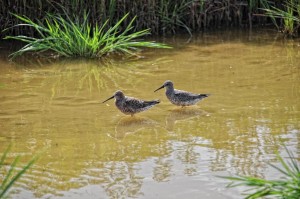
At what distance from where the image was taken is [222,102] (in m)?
9.97

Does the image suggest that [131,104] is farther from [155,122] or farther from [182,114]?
[182,114]

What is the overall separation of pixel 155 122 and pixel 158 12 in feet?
17.5

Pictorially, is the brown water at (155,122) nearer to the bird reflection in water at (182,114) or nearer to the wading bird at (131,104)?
the bird reflection in water at (182,114)

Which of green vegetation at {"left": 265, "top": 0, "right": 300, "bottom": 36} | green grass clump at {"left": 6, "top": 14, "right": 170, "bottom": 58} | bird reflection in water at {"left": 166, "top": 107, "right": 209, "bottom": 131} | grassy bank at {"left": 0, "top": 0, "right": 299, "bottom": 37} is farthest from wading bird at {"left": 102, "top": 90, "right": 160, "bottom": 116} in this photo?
green vegetation at {"left": 265, "top": 0, "right": 300, "bottom": 36}

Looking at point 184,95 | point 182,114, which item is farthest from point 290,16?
point 182,114

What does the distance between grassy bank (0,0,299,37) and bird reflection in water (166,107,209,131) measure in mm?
4017

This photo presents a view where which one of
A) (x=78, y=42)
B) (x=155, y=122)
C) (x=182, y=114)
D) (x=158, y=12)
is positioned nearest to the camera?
(x=155, y=122)

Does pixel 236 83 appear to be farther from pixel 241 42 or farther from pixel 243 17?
pixel 243 17

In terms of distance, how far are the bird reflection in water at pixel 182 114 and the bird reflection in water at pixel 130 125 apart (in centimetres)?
21

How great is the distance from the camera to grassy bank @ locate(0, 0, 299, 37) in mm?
13789

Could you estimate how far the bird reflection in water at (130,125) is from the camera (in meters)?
8.95

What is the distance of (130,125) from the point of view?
938 centimetres

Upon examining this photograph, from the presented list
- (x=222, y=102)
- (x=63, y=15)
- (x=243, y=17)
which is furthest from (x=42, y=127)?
(x=243, y=17)

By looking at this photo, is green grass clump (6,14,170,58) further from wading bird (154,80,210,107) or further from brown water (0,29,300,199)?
wading bird (154,80,210,107)
